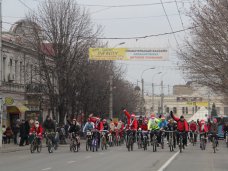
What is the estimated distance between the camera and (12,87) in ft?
160

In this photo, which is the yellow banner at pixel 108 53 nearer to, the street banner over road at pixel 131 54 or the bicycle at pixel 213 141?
the street banner over road at pixel 131 54

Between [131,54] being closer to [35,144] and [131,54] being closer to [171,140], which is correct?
[171,140]

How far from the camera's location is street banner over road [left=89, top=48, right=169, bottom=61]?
31344 mm

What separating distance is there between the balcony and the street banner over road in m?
15.3

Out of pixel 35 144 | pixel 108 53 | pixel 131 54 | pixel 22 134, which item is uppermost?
pixel 108 53

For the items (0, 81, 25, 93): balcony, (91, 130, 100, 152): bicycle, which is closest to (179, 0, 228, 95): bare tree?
(91, 130, 100, 152): bicycle

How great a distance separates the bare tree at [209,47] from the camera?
101 feet

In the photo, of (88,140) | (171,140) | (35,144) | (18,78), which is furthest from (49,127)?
(18,78)

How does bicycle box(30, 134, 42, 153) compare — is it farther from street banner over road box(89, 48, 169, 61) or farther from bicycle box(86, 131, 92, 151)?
street banner over road box(89, 48, 169, 61)

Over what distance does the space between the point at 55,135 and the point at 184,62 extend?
47.9ft

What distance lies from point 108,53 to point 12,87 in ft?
59.7

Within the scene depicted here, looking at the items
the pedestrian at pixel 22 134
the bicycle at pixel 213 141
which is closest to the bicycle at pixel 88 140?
the bicycle at pixel 213 141

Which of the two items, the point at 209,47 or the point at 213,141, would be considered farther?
the point at 209,47

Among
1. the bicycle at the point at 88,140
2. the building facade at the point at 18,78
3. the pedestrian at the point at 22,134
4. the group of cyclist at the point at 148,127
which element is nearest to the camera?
the group of cyclist at the point at 148,127
